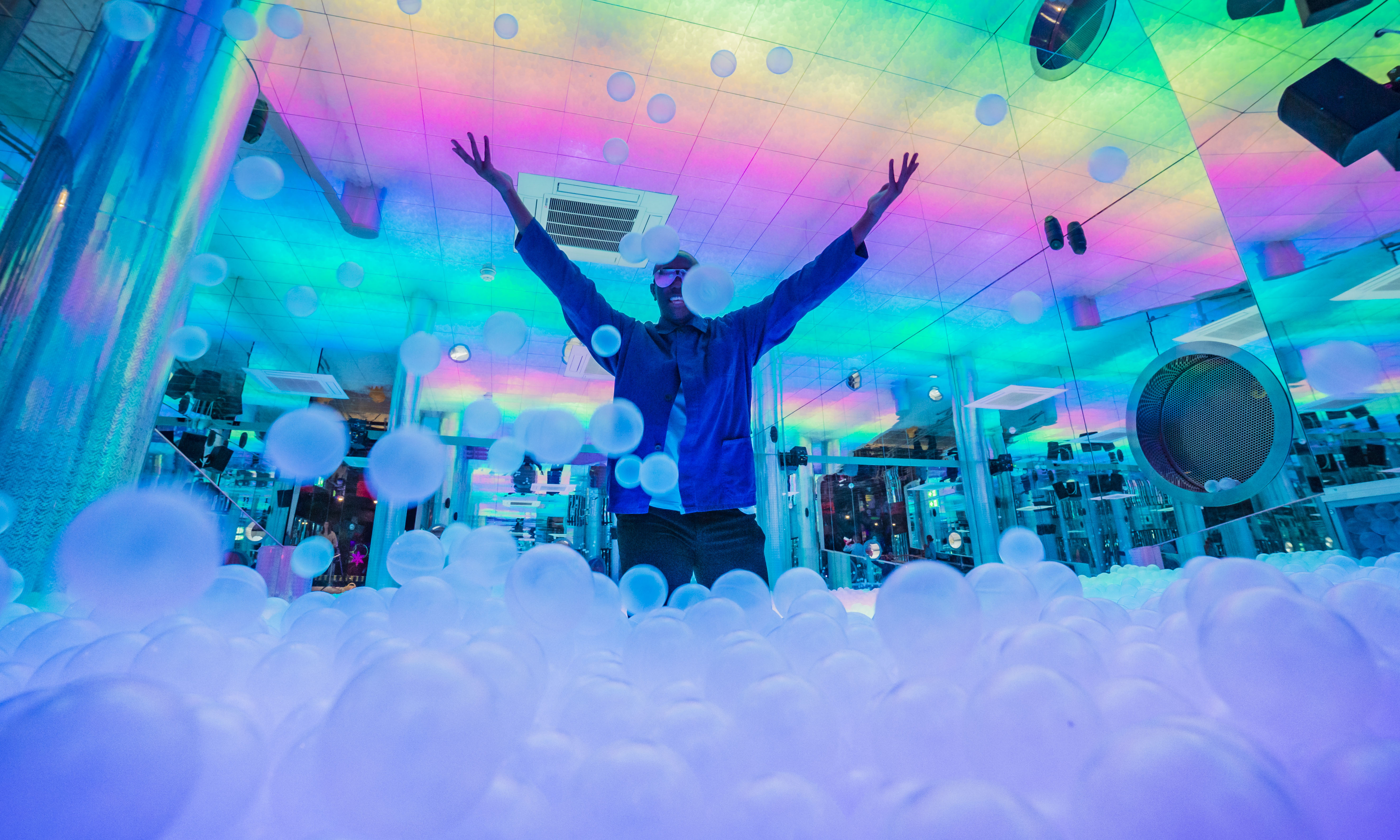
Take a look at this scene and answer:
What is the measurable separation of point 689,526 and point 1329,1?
2.36 metres

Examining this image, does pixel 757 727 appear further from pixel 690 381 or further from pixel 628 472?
pixel 690 381

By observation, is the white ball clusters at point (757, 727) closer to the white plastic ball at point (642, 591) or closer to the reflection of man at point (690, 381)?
the white plastic ball at point (642, 591)

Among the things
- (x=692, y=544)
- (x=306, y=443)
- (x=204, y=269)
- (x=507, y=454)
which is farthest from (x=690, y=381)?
(x=507, y=454)

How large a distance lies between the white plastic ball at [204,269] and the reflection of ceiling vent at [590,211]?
7.27 ft

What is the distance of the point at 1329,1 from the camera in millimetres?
1537

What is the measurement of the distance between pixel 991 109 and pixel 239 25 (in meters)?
3.10

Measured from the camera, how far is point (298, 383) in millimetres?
6605

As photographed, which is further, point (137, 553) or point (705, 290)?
point (705, 290)

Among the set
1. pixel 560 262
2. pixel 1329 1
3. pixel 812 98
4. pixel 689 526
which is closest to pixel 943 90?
pixel 812 98

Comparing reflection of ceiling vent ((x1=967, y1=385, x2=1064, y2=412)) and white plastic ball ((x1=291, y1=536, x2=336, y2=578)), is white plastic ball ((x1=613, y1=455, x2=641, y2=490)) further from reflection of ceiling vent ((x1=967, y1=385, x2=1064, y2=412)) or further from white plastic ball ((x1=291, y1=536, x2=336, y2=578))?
→ reflection of ceiling vent ((x1=967, y1=385, x2=1064, y2=412))

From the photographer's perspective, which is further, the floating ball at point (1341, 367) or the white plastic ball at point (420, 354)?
the white plastic ball at point (420, 354)

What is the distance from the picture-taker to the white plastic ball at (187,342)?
4.75 feet

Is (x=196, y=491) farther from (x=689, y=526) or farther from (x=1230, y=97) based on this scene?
(x=1230, y=97)

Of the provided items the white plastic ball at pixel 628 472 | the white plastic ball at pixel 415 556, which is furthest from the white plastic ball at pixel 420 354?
the white plastic ball at pixel 628 472
